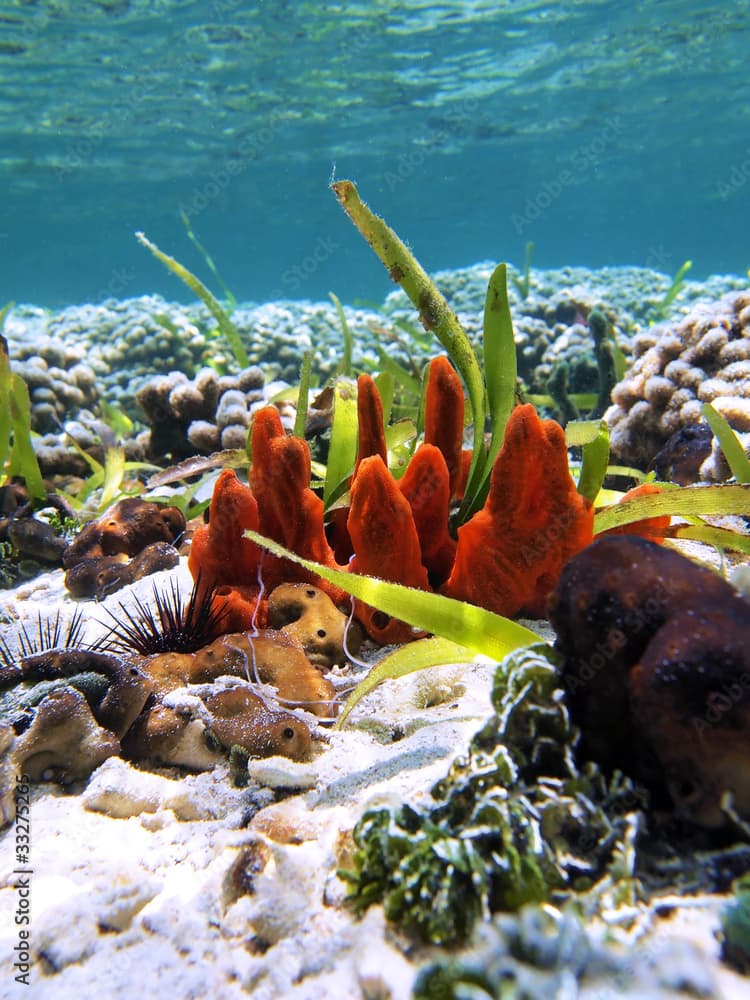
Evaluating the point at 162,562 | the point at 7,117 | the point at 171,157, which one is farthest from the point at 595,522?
the point at 171,157

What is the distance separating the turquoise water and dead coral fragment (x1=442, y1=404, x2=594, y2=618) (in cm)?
132

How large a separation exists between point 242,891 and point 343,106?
41.2 metres

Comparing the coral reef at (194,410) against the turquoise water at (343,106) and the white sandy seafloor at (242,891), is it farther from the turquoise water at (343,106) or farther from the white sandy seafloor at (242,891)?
the white sandy seafloor at (242,891)

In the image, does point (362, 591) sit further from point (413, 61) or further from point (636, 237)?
point (636, 237)

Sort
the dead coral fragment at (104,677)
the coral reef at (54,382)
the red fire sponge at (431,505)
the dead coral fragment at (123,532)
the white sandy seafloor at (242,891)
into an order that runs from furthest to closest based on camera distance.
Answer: the coral reef at (54,382) → the dead coral fragment at (123,532) → the red fire sponge at (431,505) → the dead coral fragment at (104,677) → the white sandy seafloor at (242,891)

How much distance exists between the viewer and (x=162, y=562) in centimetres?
335

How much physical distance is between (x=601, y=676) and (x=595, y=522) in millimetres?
1095

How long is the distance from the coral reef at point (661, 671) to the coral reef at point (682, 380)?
3.46 meters

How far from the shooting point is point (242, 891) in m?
1.31

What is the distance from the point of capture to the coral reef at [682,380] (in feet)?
14.6

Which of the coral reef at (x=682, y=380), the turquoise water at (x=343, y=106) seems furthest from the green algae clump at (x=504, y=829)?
the coral reef at (x=682, y=380)

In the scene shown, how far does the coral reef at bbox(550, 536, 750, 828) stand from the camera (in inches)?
41.9

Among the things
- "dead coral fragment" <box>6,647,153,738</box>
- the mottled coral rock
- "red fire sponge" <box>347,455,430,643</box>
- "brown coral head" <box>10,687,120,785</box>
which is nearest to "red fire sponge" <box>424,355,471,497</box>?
"red fire sponge" <box>347,455,430,643</box>

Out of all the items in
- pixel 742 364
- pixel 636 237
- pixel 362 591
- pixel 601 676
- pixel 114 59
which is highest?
pixel 636 237
